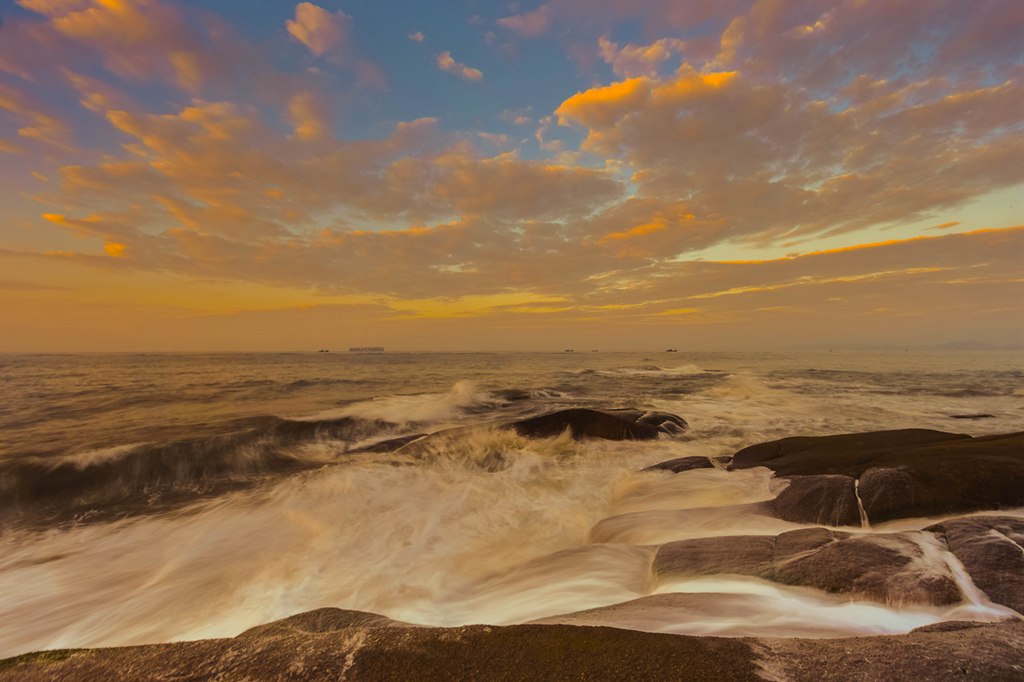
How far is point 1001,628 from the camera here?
9.75ft

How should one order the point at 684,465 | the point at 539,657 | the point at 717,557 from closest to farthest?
the point at 539,657 < the point at 717,557 < the point at 684,465

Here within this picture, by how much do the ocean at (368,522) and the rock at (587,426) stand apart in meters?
0.49

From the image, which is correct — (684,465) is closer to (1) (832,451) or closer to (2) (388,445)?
(1) (832,451)

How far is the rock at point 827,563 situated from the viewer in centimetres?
373

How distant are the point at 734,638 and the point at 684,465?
8128mm

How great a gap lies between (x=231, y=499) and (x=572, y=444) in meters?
9.12

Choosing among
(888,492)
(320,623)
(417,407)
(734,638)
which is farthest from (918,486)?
(417,407)

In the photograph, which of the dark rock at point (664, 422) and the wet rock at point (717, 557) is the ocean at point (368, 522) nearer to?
the wet rock at point (717, 557)

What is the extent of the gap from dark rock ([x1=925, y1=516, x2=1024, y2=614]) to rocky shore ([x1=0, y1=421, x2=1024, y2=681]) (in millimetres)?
13

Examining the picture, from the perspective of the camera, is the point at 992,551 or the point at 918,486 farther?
the point at 918,486

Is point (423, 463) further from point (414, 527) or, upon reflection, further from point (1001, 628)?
point (1001, 628)

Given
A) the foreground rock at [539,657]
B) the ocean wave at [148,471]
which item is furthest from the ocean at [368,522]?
the foreground rock at [539,657]

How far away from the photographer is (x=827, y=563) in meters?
4.16

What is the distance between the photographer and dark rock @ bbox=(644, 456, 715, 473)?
415 inches
